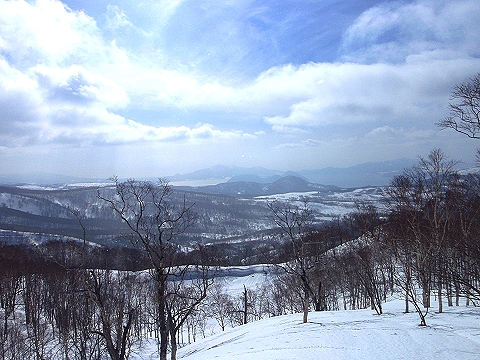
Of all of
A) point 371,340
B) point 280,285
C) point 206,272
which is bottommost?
point 280,285

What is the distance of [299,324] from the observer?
14.7 metres

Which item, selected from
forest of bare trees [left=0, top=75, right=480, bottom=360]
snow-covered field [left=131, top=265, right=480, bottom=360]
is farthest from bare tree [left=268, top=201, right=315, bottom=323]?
snow-covered field [left=131, top=265, right=480, bottom=360]

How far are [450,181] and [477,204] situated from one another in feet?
25.1

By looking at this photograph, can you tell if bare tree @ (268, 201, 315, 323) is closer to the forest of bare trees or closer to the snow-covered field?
the forest of bare trees

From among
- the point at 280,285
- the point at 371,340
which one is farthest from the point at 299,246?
the point at 280,285


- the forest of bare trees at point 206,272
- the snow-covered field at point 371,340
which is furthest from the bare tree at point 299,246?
the snow-covered field at point 371,340

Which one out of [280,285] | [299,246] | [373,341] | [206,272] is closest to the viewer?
[373,341]

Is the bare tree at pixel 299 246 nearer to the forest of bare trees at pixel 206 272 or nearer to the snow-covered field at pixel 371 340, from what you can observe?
the forest of bare trees at pixel 206 272

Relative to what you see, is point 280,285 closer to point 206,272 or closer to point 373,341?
point 206,272

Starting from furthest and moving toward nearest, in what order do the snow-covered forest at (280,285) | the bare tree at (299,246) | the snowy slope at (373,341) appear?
the bare tree at (299,246), the snow-covered forest at (280,285), the snowy slope at (373,341)

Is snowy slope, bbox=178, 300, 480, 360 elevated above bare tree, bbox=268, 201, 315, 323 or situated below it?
below

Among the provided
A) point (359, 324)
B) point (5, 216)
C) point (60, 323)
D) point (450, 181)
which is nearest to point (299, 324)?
point (359, 324)

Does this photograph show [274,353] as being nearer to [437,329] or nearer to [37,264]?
[437,329]

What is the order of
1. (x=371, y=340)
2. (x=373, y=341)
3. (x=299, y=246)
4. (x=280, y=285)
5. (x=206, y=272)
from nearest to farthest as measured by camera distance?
1. (x=373, y=341)
2. (x=371, y=340)
3. (x=206, y=272)
4. (x=299, y=246)
5. (x=280, y=285)
